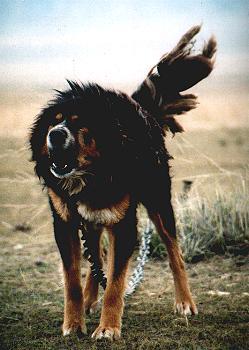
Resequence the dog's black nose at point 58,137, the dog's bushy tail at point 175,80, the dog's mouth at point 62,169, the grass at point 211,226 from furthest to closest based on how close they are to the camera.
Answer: the grass at point 211,226 → the dog's bushy tail at point 175,80 → the dog's mouth at point 62,169 → the dog's black nose at point 58,137

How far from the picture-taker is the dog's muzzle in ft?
10.2

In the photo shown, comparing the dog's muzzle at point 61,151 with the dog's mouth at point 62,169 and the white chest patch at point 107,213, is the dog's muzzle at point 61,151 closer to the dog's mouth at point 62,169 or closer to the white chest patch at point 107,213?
the dog's mouth at point 62,169

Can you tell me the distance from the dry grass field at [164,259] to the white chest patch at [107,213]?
2.03 feet

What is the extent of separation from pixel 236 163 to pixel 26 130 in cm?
149

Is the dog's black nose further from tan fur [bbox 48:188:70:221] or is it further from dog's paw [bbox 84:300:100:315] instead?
dog's paw [bbox 84:300:100:315]

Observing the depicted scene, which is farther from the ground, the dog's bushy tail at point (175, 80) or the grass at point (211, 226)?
the dog's bushy tail at point (175, 80)

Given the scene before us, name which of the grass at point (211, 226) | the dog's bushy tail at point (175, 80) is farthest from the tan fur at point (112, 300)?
the grass at point (211, 226)

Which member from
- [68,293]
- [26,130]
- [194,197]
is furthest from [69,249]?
[194,197]

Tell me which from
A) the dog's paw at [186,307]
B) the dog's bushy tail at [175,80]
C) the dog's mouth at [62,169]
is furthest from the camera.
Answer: the dog's bushy tail at [175,80]

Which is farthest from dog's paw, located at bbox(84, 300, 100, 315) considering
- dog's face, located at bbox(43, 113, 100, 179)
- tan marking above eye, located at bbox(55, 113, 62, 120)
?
tan marking above eye, located at bbox(55, 113, 62, 120)

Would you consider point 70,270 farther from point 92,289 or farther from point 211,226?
point 211,226

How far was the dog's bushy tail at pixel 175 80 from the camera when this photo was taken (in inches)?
155

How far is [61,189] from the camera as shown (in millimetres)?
3406

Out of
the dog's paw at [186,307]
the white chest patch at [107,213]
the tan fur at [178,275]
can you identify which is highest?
the white chest patch at [107,213]
